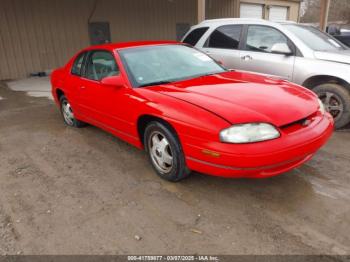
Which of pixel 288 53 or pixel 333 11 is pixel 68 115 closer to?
pixel 288 53

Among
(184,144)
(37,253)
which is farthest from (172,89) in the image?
(37,253)

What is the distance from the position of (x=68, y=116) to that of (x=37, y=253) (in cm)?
327

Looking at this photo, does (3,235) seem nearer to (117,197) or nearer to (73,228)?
(73,228)

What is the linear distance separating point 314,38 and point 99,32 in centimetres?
884

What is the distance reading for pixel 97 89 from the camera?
4.15 meters

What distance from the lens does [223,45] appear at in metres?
6.10

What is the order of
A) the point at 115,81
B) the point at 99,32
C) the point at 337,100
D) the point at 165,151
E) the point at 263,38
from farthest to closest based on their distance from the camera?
1. the point at 99,32
2. the point at 263,38
3. the point at 337,100
4. the point at 115,81
5. the point at 165,151

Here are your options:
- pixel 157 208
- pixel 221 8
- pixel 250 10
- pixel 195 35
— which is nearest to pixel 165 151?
pixel 157 208

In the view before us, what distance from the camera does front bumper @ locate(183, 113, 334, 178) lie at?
2617mm

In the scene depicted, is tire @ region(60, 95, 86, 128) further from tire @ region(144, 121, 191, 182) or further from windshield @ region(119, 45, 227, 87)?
tire @ region(144, 121, 191, 182)

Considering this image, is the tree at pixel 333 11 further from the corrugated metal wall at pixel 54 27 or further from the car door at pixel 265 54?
the car door at pixel 265 54

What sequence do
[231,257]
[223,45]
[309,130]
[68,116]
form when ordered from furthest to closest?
1. [223,45]
2. [68,116]
3. [309,130]
4. [231,257]

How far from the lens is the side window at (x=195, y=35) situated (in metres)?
6.50

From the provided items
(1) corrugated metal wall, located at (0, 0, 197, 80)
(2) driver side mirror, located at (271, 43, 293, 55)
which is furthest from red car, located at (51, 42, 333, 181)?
(1) corrugated metal wall, located at (0, 0, 197, 80)
